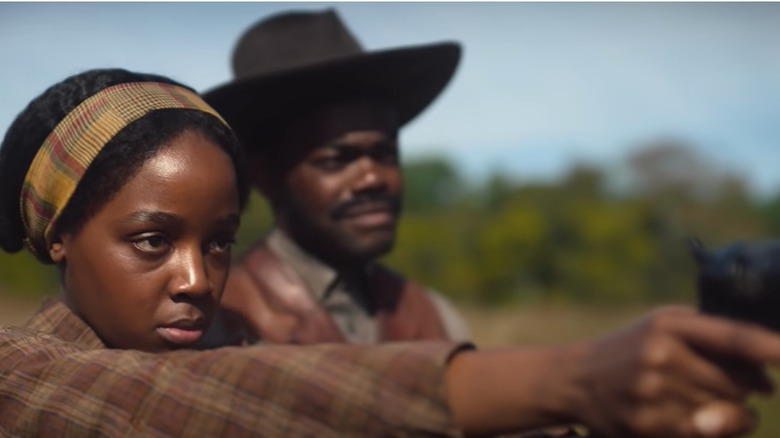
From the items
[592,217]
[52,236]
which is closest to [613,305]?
[592,217]

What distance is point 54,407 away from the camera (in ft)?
5.50

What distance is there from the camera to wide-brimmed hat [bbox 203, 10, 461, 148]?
12.2 feet

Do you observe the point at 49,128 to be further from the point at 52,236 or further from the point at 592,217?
the point at 592,217

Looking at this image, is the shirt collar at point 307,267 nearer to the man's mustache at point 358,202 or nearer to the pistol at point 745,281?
Result: the man's mustache at point 358,202

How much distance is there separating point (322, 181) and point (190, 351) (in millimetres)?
2207

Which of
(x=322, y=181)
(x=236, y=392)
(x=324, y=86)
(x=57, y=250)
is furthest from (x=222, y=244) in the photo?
(x=324, y=86)

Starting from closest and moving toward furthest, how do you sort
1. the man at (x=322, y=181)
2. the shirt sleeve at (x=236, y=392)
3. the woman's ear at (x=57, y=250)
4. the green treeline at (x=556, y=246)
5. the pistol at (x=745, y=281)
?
the pistol at (x=745, y=281), the shirt sleeve at (x=236, y=392), the woman's ear at (x=57, y=250), the man at (x=322, y=181), the green treeline at (x=556, y=246)

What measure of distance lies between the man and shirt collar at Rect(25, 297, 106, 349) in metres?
1.52

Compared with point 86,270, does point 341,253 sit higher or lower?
lower

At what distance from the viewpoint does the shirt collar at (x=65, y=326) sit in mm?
2016

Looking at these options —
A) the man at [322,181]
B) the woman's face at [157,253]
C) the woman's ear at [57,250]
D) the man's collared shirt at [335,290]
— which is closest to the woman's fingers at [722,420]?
the woman's face at [157,253]

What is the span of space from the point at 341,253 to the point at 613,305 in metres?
16.2

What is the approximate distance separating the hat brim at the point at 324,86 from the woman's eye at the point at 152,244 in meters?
1.70

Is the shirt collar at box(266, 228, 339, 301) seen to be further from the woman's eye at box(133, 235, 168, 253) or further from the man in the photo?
the woman's eye at box(133, 235, 168, 253)
